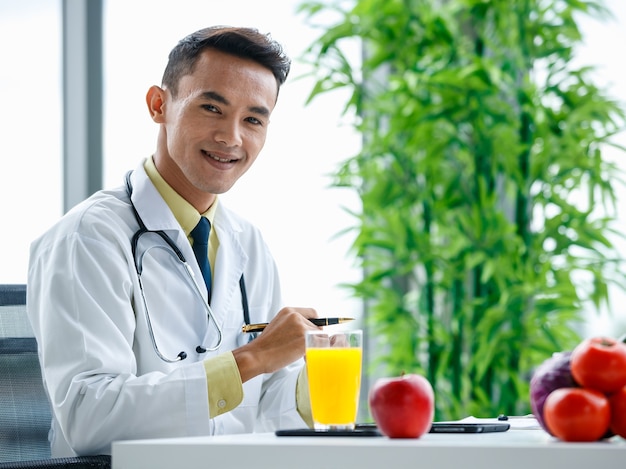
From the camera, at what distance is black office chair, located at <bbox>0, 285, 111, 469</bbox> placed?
166 cm

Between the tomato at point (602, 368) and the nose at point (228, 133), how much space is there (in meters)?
1.08

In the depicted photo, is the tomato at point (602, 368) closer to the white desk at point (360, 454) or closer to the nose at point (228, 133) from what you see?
the white desk at point (360, 454)

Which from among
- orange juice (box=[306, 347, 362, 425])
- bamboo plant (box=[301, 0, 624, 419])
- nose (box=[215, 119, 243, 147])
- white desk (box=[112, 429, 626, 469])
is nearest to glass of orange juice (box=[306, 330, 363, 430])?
orange juice (box=[306, 347, 362, 425])

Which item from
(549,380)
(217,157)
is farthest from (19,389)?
(549,380)

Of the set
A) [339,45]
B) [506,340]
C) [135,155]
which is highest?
[339,45]

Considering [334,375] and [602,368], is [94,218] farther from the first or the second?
[602,368]

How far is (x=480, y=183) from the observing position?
3.20 m

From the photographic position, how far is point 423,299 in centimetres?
342

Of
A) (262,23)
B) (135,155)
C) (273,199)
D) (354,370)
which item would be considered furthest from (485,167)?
(354,370)

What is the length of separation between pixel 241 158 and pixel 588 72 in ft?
5.58

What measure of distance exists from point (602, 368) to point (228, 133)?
112 cm

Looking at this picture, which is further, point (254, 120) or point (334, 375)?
point (254, 120)

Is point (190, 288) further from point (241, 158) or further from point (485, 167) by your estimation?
point (485, 167)

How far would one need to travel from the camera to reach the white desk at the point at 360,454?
0.94 metres
